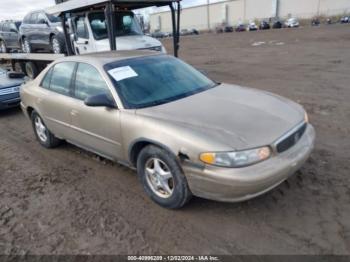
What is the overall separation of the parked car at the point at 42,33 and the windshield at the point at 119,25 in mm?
1813

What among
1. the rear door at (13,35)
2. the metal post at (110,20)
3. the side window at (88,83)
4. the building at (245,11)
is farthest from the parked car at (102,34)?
the building at (245,11)

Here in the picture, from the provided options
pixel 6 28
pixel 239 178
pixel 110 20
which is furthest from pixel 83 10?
pixel 239 178

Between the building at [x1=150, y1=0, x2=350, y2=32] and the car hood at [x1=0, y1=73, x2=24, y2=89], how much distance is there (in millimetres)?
76435

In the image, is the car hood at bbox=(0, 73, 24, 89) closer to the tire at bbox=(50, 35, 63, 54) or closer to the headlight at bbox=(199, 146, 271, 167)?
the tire at bbox=(50, 35, 63, 54)

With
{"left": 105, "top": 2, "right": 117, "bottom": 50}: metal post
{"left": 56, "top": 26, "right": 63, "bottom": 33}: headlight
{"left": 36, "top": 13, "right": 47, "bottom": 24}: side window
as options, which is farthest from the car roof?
{"left": 36, "top": 13, "right": 47, "bottom": 24}: side window

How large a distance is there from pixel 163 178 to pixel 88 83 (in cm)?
169

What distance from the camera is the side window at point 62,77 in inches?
172

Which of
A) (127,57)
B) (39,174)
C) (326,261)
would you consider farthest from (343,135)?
(39,174)

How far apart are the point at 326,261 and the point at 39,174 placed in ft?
12.1

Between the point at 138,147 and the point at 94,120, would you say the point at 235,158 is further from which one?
the point at 94,120

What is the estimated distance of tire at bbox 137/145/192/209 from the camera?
3047 mm

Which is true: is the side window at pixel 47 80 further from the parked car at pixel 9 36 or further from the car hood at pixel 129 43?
the parked car at pixel 9 36

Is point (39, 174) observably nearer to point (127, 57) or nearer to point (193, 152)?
point (127, 57)

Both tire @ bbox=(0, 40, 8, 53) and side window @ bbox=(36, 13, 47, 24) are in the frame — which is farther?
tire @ bbox=(0, 40, 8, 53)
